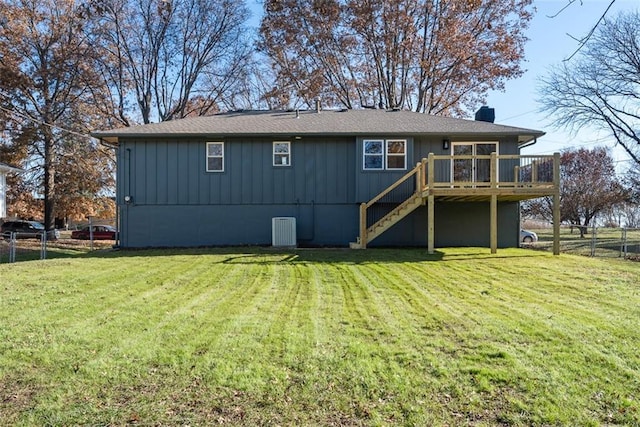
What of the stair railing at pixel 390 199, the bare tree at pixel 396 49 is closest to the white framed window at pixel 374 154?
the stair railing at pixel 390 199

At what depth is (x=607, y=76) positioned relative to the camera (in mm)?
22125

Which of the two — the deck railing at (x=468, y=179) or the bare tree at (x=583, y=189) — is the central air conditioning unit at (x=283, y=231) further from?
the bare tree at (x=583, y=189)

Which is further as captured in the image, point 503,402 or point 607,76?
point 607,76

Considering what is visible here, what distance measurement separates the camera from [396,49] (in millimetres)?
21828

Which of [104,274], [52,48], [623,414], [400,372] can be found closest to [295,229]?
[104,274]

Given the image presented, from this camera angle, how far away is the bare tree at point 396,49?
21438 millimetres

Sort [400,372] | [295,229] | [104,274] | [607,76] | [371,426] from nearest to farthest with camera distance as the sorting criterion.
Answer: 1. [371,426]
2. [400,372]
3. [104,274]
4. [295,229]
5. [607,76]

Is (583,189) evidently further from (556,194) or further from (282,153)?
(282,153)

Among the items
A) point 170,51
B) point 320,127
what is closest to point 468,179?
point 320,127

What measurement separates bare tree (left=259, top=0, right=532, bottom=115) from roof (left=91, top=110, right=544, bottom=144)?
743 cm

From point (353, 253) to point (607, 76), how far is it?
1904 centimetres

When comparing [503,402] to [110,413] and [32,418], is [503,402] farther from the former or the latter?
[32,418]

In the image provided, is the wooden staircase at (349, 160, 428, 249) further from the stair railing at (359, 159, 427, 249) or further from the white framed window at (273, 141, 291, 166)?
the white framed window at (273, 141, 291, 166)

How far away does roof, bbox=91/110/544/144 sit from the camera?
13914 millimetres
